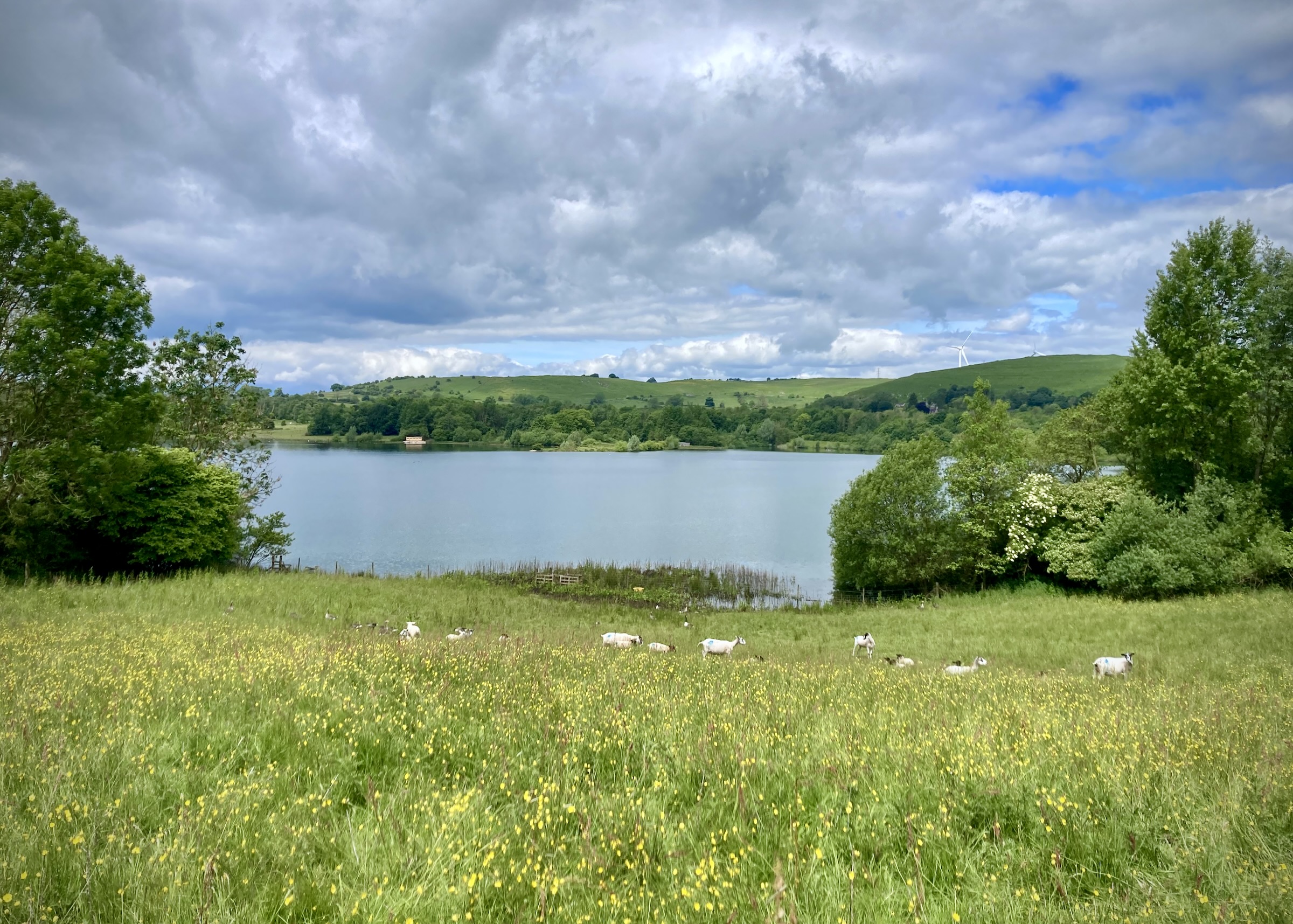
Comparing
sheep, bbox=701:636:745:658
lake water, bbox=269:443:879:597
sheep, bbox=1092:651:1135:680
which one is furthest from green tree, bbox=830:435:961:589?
sheep, bbox=701:636:745:658

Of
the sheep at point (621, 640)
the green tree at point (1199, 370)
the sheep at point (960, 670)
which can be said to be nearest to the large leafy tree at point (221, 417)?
the sheep at point (621, 640)

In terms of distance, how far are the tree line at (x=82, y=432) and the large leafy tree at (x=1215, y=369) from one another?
44124 mm

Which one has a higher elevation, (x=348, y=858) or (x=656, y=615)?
(x=348, y=858)

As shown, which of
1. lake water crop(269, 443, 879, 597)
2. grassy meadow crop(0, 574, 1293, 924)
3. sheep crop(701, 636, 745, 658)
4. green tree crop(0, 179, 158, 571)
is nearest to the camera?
grassy meadow crop(0, 574, 1293, 924)

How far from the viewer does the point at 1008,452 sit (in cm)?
4222

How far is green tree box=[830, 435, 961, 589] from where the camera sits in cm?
3644

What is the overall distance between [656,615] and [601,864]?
87.8 ft

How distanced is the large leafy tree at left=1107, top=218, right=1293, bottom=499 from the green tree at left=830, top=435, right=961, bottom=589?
33.4 feet

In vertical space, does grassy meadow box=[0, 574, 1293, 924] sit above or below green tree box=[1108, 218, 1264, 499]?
below

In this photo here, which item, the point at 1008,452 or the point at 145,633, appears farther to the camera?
the point at 1008,452

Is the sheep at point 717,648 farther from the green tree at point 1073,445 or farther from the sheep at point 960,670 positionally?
the green tree at point 1073,445

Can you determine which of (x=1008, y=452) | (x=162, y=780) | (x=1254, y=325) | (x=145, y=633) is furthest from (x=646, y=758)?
(x=1008, y=452)

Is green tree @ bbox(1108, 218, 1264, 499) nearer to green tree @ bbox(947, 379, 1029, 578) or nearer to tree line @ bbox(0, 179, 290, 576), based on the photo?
green tree @ bbox(947, 379, 1029, 578)

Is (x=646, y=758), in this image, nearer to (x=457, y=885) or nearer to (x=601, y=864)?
(x=601, y=864)
